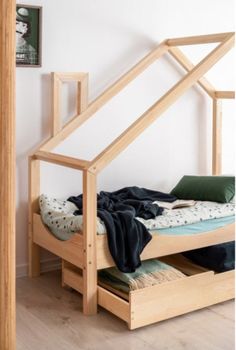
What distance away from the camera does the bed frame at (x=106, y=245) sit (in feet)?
8.66

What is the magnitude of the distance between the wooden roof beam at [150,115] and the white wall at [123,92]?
751 mm

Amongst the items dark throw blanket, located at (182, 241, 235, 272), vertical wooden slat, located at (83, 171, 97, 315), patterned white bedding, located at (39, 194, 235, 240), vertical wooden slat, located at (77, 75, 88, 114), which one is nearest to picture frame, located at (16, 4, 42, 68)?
vertical wooden slat, located at (77, 75, 88, 114)

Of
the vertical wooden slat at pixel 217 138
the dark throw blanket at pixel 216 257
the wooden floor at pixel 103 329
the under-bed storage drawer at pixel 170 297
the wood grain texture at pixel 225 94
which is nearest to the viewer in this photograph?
the wooden floor at pixel 103 329

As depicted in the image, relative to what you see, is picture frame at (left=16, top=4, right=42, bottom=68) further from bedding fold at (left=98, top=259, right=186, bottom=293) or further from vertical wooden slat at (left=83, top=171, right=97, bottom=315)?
bedding fold at (left=98, top=259, right=186, bottom=293)

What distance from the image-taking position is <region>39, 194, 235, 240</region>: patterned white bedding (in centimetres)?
284

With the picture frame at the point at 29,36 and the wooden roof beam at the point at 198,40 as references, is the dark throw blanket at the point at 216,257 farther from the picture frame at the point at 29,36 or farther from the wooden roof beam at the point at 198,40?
the picture frame at the point at 29,36

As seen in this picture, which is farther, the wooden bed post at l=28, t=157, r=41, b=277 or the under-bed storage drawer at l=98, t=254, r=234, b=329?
the wooden bed post at l=28, t=157, r=41, b=277

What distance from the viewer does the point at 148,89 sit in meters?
3.73

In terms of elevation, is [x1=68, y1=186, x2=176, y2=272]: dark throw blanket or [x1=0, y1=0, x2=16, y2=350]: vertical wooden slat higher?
[x1=0, y1=0, x2=16, y2=350]: vertical wooden slat

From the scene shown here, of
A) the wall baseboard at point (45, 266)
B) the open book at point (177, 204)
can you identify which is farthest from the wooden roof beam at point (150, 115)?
the wall baseboard at point (45, 266)

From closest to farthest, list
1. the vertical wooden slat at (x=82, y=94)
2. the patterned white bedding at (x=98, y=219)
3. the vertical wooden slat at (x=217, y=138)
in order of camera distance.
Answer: the patterned white bedding at (x=98, y=219) → the vertical wooden slat at (x=82, y=94) → the vertical wooden slat at (x=217, y=138)

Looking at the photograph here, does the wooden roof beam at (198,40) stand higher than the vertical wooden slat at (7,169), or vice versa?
the wooden roof beam at (198,40)

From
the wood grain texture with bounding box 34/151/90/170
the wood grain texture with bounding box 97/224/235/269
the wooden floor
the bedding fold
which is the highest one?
the wood grain texture with bounding box 34/151/90/170

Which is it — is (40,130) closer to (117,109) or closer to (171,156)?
(117,109)
